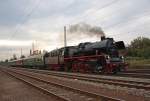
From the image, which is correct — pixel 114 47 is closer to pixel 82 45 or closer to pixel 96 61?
pixel 96 61

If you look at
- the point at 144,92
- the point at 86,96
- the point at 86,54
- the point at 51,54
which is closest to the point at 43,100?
the point at 86,96

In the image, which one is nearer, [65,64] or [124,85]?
[124,85]

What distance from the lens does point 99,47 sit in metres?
28.7

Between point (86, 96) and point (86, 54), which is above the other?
point (86, 54)

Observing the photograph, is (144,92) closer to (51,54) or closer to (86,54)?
(86,54)

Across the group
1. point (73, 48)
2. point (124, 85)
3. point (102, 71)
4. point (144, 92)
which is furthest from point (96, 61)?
point (144, 92)

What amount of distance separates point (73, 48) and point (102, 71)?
852 centimetres

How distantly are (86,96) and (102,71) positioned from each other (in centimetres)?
1584

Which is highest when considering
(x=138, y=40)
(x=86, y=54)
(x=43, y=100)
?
(x=138, y=40)

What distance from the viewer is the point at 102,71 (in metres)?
28.8

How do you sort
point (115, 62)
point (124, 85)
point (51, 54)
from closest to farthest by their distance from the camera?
point (124, 85) < point (115, 62) < point (51, 54)

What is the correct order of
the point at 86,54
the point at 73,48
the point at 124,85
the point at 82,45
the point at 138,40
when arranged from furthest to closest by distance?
the point at 138,40 → the point at 73,48 → the point at 82,45 → the point at 86,54 → the point at 124,85

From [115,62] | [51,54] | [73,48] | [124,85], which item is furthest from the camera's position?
[51,54]

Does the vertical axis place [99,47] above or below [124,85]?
above
